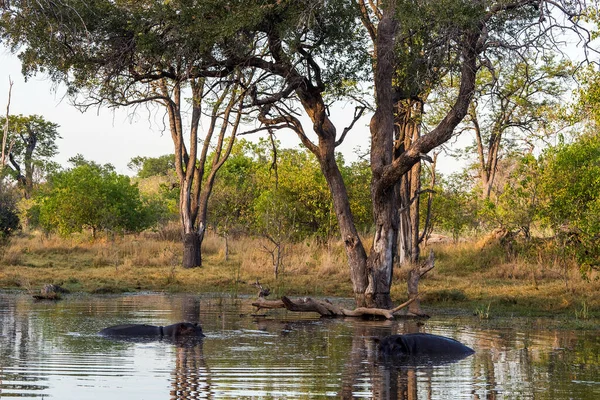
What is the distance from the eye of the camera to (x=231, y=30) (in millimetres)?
15258

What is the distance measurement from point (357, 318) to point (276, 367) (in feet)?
19.5

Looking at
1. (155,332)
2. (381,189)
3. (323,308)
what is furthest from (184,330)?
(381,189)

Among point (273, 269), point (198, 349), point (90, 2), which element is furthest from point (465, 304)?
point (90, 2)

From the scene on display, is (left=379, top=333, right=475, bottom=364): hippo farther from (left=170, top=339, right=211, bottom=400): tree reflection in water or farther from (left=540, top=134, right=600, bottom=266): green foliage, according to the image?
(left=540, top=134, right=600, bottom=266): green foliage

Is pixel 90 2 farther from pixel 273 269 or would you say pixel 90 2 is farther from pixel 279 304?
pixel 273 269

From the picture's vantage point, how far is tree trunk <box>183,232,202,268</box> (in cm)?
2691

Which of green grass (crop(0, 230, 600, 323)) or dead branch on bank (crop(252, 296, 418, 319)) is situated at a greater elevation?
green grass (crop(0, 230, 600, 323))

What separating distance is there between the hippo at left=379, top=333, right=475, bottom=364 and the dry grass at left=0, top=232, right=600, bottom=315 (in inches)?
230

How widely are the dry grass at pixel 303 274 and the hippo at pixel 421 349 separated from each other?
5.84 metres

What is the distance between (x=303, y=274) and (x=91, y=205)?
14.9 m

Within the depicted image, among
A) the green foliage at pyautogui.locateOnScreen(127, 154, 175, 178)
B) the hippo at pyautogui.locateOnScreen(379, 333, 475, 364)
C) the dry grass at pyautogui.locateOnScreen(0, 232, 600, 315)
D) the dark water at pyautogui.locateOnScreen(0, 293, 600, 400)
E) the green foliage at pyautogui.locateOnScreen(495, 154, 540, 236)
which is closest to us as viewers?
the dark water at pyautogui.locateOnScreen(0, 293, 600, 400)

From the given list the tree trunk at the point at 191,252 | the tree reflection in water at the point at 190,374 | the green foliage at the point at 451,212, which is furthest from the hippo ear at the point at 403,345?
the green foliage at the point at 451,212

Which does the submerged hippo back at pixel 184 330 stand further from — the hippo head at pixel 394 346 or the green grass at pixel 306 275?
the green grass at pixel 306 275

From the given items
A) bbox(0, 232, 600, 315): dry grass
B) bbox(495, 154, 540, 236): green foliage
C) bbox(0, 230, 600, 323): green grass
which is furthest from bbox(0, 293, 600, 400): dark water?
bbox(495, 154, 540, 236): green foliage
